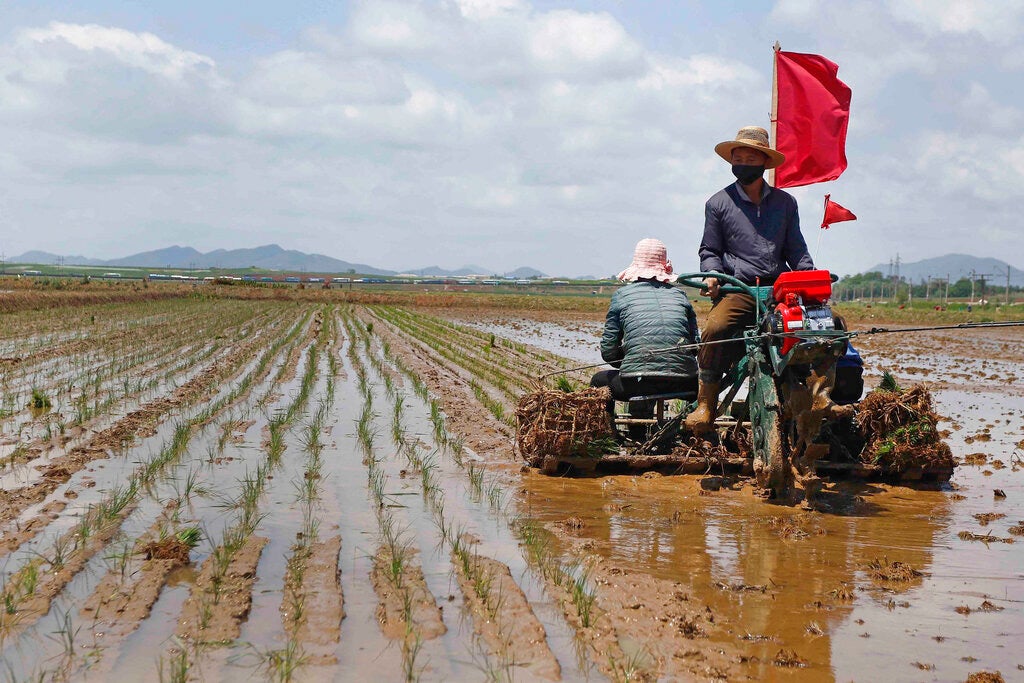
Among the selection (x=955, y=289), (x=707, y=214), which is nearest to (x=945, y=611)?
(x=707, y=214)

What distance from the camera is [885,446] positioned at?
6.25 meters

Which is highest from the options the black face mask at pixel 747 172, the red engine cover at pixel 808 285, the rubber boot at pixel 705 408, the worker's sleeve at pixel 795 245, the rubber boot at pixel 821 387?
the black face mask at pixel 747 172

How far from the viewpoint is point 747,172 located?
632 cm

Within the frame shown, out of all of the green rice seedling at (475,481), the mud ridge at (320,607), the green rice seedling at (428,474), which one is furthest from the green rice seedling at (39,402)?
the mud ridge at (320,607)

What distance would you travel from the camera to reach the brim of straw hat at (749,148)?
6.20 metres

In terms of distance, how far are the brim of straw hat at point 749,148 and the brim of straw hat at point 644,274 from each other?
932 mm

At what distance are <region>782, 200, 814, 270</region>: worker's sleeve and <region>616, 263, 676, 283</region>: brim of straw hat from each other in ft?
2.76

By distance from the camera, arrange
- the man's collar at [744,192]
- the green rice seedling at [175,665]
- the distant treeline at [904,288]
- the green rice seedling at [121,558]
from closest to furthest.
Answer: the green rice seedling at [175,665], the green rice seedling at [121,558], the man's collar at [744,192], the distant treeline at [904,288]

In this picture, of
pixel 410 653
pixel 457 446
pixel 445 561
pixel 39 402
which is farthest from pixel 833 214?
pixel 39 402

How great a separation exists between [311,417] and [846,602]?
19.4 feet

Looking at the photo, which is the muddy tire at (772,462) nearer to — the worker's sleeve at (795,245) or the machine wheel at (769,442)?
the machine wheel at (769,442)

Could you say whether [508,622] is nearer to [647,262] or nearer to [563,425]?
[563,425]

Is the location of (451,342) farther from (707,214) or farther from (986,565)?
(986,565)

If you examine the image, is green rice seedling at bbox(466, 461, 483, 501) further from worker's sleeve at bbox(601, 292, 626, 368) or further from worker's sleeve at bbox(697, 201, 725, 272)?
worker's sleeve at bbox(697, 201, 725, 272)
